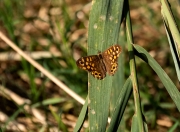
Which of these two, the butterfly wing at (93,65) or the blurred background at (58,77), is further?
the blurred background at (58,77)

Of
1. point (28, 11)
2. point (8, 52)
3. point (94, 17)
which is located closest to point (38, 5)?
point (28, 11)

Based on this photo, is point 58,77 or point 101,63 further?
point 58,77

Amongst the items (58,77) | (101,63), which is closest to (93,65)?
(101,63)

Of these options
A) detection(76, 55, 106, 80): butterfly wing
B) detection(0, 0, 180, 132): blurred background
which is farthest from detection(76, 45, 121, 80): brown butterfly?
detection(0, 0, 180, 132): blurred background

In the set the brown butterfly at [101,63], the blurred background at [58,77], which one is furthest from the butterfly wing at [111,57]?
the blurred background at [58,77]

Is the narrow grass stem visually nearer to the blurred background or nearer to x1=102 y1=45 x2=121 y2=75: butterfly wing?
x1=102 y1=45 x2=121 y2=75: butterfly wing

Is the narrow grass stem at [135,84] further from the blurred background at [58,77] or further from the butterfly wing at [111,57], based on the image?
the blurred background at [58,77]

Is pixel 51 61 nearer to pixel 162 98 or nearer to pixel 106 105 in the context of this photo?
pixel 162 98

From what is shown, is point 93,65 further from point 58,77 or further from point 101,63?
point 58,77
